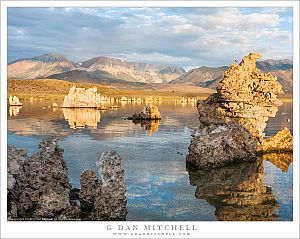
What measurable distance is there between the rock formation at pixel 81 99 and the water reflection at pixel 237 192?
51515 mm

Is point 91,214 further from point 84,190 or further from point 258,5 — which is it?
point 258,5

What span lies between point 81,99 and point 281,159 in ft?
169

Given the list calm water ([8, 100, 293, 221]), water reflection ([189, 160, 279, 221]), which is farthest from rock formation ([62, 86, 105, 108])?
water reflection ([189, 160, 279, 221])

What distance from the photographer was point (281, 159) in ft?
76.2

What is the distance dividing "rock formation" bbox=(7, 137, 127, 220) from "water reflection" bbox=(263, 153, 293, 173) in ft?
33.3

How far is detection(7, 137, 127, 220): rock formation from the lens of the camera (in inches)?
507

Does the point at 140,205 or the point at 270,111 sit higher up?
the point at 270,111

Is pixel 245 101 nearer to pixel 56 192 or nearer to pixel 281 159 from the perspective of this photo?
pixel 281 159

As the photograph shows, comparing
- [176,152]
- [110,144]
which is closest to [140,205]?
[176,152]

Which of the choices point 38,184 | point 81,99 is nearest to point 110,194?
→ point 38,184

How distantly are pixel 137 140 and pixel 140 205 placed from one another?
15.0m

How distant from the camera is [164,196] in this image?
15.8 metres

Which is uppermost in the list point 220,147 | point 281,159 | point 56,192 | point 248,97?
point 248,97

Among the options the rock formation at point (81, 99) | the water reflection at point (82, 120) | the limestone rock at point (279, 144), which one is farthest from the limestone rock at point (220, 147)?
the rock formation at point (81, 99)
